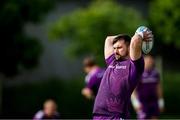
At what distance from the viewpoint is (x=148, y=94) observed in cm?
1816

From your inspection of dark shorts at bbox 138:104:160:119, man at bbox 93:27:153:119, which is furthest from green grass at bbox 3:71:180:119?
man at bbox 93:27:153:119

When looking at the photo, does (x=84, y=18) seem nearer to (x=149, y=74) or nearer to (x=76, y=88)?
(x=76, y=88)

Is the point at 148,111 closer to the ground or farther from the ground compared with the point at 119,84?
closer to the ground

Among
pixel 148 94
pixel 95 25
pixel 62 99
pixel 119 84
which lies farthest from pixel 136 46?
pixel 95 25

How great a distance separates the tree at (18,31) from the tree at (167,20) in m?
6.38

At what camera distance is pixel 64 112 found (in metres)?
31.5

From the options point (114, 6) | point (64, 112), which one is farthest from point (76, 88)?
point (114, 6)

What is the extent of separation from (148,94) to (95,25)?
55.5ft

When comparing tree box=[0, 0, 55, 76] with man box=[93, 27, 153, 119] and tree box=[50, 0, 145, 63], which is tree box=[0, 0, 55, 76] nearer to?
tree box=[50, 0, 145, 63]

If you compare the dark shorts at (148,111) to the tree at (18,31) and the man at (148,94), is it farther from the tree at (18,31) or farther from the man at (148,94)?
the tree at (18,31)

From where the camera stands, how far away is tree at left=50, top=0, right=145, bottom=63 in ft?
115

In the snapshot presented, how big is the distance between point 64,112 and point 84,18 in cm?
521

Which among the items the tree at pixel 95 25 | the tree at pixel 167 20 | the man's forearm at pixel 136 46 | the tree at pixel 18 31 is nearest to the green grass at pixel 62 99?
the tree at pixel 18 31

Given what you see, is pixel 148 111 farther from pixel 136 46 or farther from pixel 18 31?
pixel 18 31
